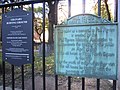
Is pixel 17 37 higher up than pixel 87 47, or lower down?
higher up

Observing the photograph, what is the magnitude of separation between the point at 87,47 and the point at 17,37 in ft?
3.65

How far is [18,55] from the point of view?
12.0 ft

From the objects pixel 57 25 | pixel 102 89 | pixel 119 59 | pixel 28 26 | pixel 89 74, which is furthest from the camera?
pixel 102 89

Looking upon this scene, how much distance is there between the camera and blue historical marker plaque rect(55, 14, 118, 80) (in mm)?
2822

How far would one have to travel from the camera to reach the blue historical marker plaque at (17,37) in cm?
355

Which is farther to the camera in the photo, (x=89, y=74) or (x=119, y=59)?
(x=89, y=74)

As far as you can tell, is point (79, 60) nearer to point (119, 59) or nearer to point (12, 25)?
point (119, 59)

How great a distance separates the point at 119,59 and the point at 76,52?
0.51 meters

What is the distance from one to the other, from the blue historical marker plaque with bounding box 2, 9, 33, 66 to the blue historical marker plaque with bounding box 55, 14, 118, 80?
20.0 inches

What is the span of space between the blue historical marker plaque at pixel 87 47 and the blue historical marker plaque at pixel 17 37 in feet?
1.66

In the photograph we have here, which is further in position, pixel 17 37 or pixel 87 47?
pixel 17 37

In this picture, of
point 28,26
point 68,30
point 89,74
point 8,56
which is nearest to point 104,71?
point 89,74

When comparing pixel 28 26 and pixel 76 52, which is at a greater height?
pixel 28 26

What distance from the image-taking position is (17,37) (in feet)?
11.9
